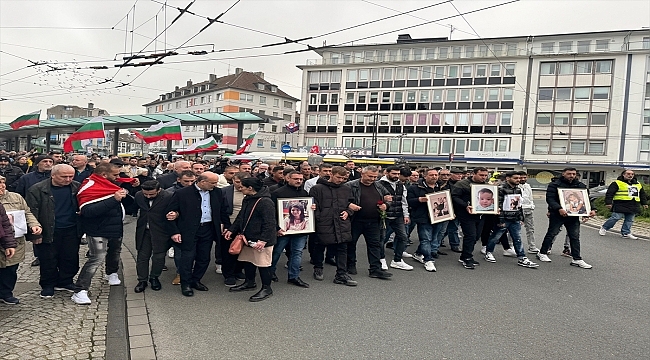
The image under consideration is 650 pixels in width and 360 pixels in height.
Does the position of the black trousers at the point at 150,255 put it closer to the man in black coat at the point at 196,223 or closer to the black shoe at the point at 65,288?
the man in black coat at the point at 196,223

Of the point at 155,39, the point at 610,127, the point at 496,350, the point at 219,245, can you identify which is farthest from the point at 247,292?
the point at 610,127

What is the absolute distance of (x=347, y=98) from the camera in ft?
201

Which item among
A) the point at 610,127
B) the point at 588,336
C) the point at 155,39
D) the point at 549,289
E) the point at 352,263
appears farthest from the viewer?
the point at 610,127

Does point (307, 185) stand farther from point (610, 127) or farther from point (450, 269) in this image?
point (610, 127)

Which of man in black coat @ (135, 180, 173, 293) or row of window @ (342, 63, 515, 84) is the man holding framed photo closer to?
man in black coat @ (135, 180, 173, 293)

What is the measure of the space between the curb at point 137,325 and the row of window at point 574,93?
55140mm

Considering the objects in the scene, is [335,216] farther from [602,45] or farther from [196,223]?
[602,45]

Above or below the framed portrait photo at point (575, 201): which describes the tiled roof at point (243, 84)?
above

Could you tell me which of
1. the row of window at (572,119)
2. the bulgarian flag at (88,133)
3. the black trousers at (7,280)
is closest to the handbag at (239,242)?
the black trousers at (7,280)

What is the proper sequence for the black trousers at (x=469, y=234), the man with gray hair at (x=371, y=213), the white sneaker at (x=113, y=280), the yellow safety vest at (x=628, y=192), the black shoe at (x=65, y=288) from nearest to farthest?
the black shoe at (x=65, y=288) < the white sneaker at (x=113, y=280) < the man with gray hair at (x=371, y=213) < the black trousers at (x=469, y=234) < the yellow safety vest at (x=628, y=192)

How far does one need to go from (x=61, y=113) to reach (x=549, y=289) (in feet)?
394

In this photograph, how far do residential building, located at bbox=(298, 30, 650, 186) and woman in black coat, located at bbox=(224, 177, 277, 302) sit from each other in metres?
47.7

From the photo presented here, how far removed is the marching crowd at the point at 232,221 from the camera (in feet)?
18.1

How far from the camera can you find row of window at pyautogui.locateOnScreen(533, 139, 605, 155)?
50.4m
